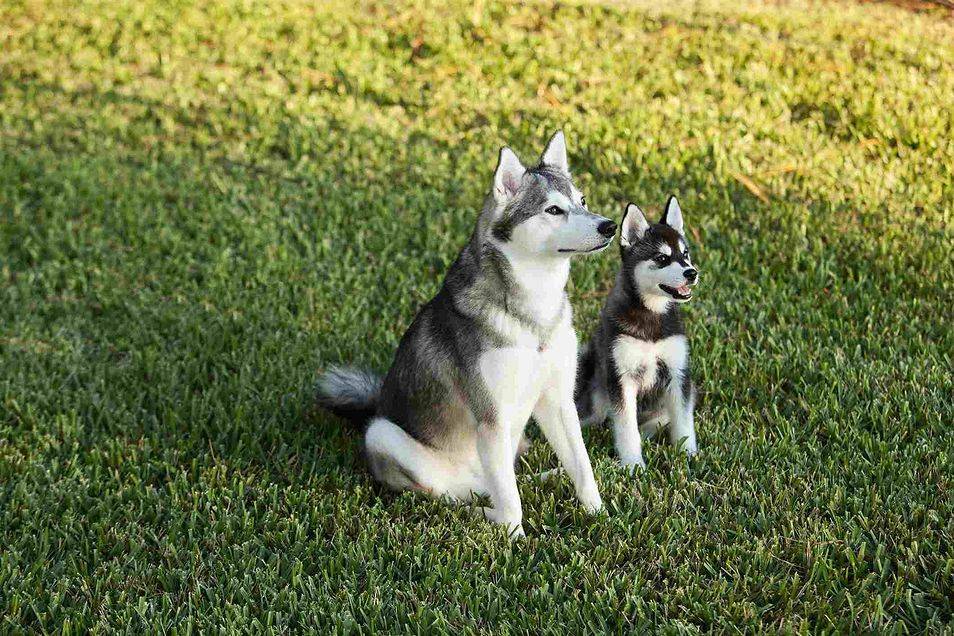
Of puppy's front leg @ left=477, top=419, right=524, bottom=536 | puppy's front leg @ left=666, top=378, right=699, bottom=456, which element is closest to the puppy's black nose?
puppy's front leg @ left=477, top=419, right=524, bottom=536

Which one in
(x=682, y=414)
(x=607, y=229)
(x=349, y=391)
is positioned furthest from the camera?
(x=349, y=391)

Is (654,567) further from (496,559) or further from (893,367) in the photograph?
(893,367)

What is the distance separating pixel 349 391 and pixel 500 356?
4.18 feet

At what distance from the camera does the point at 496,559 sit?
448cm

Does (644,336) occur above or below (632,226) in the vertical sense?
below

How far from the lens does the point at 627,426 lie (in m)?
5.17

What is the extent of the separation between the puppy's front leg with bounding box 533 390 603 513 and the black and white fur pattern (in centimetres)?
43

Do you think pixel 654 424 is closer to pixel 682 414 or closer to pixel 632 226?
pixel 682 414

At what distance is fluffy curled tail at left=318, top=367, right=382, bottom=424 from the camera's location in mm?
5504

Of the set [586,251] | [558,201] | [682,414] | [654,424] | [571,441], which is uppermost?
[558,201]

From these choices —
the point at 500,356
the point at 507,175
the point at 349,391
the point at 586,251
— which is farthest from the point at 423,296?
the point at 586,251

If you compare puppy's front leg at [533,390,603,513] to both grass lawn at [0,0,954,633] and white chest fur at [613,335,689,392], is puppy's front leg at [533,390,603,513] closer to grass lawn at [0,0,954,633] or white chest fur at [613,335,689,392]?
grass lawn at [0,0,954,633]

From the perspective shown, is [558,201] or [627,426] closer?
[558,201]

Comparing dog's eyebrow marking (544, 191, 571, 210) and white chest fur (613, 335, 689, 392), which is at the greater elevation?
dog's eyebrow marking (544, 191, 571, 210)
